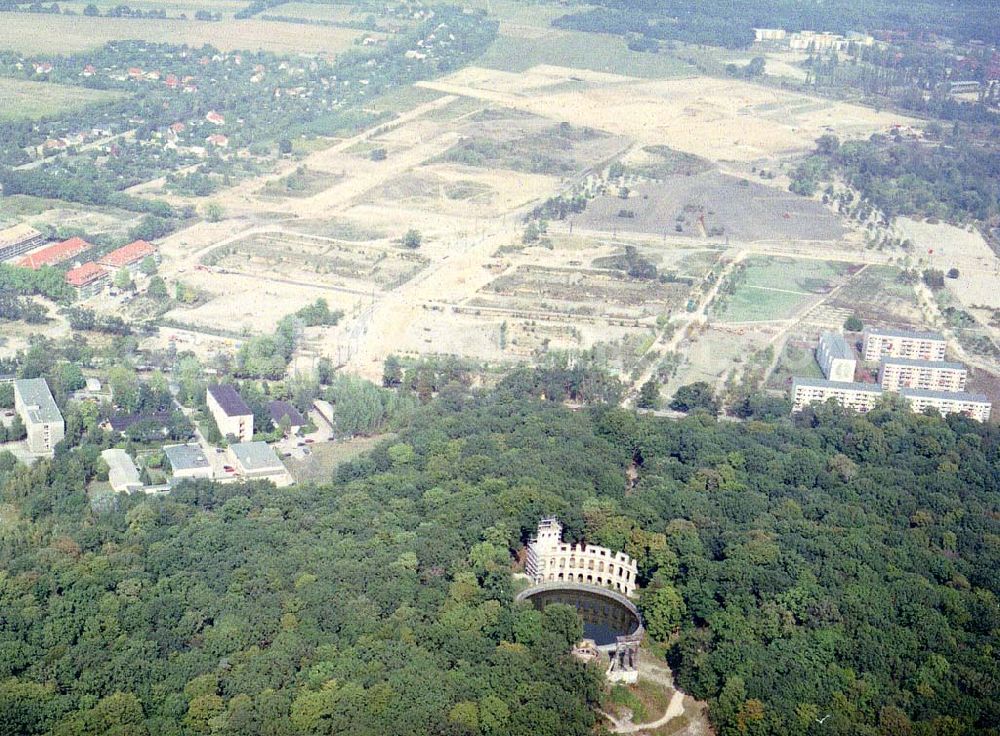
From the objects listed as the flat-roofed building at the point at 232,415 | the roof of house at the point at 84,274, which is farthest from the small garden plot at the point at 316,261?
the flat-roofed building at the point at 232,415

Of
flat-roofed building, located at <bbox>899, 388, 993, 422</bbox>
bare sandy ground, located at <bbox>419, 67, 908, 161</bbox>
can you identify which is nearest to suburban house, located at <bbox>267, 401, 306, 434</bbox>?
flat-roofed building, located at <bbox>899, 388, 993, 422</bbox>

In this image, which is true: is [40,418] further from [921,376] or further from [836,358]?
[921,376]

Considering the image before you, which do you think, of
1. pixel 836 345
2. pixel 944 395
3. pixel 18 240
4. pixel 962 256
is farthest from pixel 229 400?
pixel 962 256

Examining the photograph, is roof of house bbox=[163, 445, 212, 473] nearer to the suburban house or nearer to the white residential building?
the suburban house

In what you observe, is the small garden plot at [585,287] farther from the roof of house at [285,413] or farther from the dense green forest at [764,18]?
the dense green forest at [764,18]

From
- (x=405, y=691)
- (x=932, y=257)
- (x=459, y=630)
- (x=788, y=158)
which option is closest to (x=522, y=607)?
(x=459, y=630)
